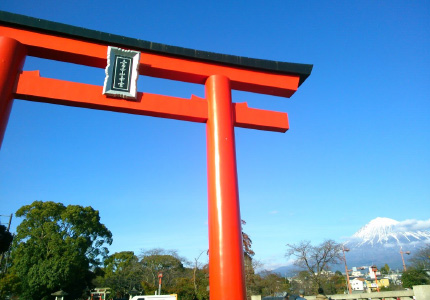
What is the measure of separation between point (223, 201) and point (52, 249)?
63.8ft

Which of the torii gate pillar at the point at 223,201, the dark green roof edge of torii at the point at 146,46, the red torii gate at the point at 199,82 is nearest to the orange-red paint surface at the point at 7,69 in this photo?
the red torii gate at the point at 199,82

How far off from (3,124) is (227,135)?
3195mm

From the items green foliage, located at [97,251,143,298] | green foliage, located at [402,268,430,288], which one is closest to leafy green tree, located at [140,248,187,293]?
green foliage, located at [97,251,143,298]

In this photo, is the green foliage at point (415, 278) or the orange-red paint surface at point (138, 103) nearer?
the orange-red paint surface at point (138, 103)

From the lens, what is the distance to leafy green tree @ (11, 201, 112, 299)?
61.3 feet

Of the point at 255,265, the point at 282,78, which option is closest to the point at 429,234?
the point at 255,265

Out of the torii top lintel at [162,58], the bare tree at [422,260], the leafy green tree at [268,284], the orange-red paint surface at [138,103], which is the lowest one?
the leafy green tree at [268,284]

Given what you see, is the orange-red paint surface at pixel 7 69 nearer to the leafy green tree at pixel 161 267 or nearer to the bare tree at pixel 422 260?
the leafy green tree at pixel 161 267

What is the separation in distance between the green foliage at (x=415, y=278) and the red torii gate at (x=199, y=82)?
24.6 meters

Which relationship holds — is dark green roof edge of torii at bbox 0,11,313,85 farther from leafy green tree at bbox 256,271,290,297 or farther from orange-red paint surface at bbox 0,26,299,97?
leafy green tree at bbox 256,271,290,297

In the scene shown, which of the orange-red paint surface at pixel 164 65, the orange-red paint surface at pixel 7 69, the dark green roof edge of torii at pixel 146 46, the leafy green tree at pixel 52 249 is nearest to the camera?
the orange-red paint surface at pixel 7 69

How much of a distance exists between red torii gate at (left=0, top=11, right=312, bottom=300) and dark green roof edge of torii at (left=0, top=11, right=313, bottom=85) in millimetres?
14

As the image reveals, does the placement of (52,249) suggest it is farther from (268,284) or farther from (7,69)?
(7,69)

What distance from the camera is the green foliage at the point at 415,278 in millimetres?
22734
